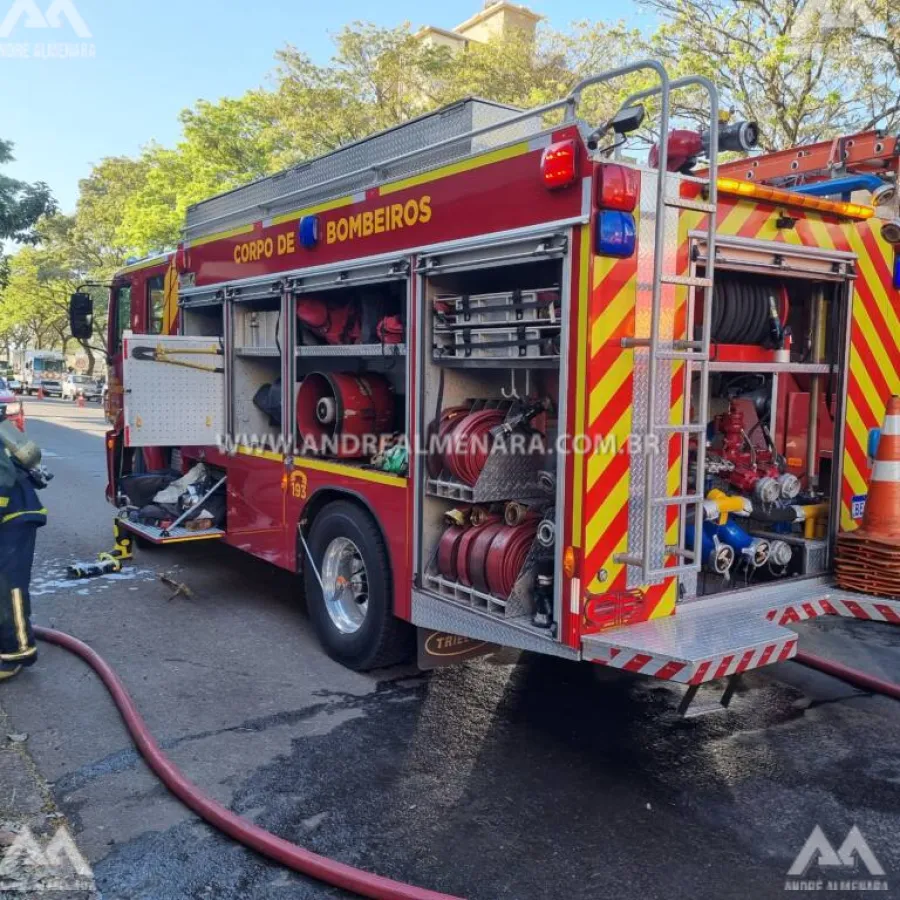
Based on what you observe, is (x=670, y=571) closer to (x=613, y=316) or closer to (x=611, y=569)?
(x=611, y=569)

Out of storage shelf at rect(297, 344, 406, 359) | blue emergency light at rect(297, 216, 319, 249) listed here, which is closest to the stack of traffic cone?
storage shelf at rect(297, 344, 406, 359)

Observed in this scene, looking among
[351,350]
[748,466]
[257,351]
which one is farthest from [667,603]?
[257,351]

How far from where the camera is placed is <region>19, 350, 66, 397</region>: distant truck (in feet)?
151

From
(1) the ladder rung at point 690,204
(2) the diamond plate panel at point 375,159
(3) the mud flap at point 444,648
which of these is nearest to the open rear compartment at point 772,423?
(1) the ladder rung at point 690,204

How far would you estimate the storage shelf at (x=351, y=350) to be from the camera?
4625mm

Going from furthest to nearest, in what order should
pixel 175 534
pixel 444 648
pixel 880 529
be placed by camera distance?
pixel 175 534 < pixel 444 648 < pixel 880 529

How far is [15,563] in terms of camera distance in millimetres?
4898

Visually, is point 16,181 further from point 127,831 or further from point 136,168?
point 127,831

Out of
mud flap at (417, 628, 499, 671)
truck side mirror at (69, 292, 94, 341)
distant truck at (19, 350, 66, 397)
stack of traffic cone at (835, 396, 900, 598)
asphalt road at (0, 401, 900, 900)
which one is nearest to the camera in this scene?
asphalt road at (0, 401, 900, 900)

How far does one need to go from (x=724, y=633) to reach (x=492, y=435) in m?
1.37

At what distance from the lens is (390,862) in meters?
3.09

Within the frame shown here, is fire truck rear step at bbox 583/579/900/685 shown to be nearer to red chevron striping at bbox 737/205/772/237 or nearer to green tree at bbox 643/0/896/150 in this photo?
red chevron striping at bbox 737/205/772/237

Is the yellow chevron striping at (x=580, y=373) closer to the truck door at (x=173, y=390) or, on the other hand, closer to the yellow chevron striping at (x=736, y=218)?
the yellow chevron striping at (x=736, y=218)

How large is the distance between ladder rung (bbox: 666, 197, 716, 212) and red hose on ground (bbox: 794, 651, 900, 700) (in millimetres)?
2933
